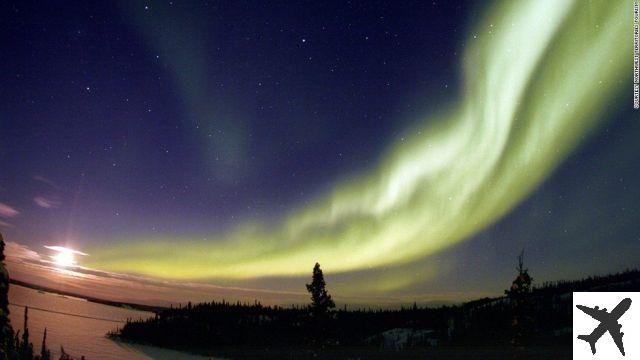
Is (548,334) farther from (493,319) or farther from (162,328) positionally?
(162,328)

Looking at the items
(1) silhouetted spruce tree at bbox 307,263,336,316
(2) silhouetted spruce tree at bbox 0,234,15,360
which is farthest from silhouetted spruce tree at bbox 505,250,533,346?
(2) silhouetted spruce tree at bbox 0,234,15,360

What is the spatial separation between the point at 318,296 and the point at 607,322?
180 feet

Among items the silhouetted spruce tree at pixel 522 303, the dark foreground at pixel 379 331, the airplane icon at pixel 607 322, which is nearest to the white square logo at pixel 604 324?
the airplane icon at pixel 607 322

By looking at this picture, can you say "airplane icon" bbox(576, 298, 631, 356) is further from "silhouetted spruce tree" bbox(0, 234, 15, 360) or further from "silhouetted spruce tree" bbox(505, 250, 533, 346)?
"silhouetted spruce tree" bbox(0, 234, 15, 360)

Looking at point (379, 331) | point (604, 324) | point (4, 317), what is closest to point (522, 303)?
point (604, 324)

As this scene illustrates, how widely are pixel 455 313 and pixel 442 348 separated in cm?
3646

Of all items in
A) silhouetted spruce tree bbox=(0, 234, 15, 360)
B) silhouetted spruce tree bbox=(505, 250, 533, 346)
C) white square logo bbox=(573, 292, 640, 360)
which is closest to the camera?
silhouetted spruce tree bbox=(0, 234, 15, 360)

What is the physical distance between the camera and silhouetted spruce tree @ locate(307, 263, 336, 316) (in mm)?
91562

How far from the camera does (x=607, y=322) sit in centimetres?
4734

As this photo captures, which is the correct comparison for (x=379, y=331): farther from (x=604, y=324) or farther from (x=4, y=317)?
(x=4, y=317)

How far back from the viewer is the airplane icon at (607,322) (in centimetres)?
4691

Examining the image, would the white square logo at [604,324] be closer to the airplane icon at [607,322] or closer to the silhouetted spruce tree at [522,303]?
the airplane icon at [607,322]

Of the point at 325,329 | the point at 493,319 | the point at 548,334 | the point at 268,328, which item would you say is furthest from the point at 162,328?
the point at 548,334

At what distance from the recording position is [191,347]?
5896 inches
